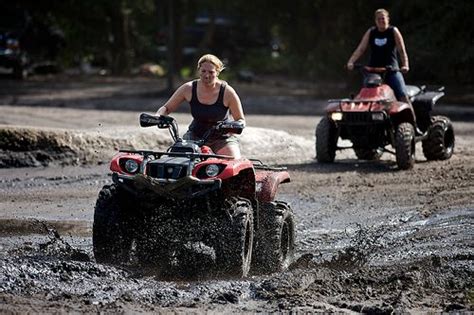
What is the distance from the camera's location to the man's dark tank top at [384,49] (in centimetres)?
1563

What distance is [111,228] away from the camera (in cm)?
830

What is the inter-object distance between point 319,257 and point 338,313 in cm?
238

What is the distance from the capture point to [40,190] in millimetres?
13484

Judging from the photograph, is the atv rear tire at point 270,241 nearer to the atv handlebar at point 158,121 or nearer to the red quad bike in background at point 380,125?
the atv handlebar at point 158,121

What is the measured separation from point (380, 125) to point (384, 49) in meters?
1.14

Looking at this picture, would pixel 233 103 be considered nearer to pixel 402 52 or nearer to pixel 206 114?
pixel 206 114

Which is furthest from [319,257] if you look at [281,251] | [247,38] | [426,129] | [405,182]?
[247,38]

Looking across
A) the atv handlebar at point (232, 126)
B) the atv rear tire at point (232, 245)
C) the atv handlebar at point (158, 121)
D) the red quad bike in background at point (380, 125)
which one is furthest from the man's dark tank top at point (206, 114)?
the red quad bike in background at point (380, 125)

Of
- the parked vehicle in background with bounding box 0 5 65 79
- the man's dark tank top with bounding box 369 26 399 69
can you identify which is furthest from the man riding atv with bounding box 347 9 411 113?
the parked vehicle in background with bounding box 0 5 65 79

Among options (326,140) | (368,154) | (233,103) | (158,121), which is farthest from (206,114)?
(368,154)

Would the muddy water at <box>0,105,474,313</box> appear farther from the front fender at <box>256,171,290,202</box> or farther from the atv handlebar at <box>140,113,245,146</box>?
the atv handlebar at <box>140,113,245,146</box>

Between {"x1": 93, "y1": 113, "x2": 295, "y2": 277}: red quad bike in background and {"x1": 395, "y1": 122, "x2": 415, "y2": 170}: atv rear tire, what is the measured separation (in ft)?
20.9

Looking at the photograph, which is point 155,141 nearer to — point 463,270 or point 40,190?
point 40,190

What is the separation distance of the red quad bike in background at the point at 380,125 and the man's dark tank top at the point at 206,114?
5.91 meters
